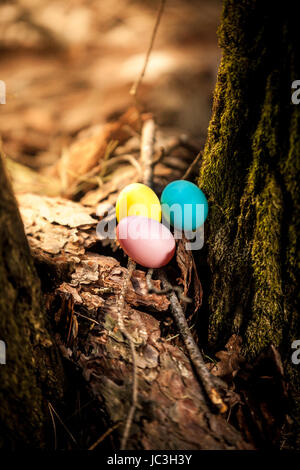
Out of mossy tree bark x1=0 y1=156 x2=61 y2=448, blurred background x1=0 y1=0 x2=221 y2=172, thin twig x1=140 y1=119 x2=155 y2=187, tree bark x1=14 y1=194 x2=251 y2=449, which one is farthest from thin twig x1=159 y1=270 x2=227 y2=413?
blurred background x1=0 y1=0 x2=221 y2=172

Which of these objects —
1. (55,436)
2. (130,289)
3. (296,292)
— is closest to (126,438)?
(55,436)

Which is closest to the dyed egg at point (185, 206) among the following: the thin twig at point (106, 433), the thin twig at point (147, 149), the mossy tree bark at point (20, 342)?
the thin twig at point (147, 149)

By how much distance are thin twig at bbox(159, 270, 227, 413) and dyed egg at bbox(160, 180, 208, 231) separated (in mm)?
338

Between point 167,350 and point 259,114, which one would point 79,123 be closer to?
point 259,114

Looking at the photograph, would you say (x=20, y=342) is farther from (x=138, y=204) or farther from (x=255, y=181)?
(x=255, y=181)

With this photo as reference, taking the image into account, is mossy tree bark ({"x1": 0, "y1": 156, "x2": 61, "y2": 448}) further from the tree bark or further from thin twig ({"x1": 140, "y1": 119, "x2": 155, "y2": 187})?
thin twig ({"x1": 140, "y1": 119, "x2": 155, "y2": 187})

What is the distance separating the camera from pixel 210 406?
115cm

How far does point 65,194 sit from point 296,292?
2.31m

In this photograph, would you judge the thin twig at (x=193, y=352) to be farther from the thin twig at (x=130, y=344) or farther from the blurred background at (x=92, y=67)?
the blurred background at (x=92, y=67)

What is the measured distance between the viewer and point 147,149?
268 cm

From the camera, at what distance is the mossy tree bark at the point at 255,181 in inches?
43.6

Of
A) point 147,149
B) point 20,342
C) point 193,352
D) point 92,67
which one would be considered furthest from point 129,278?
point 92,67

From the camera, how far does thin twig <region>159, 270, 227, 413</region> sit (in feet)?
3.76

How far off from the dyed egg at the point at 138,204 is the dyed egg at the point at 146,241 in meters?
0.12
